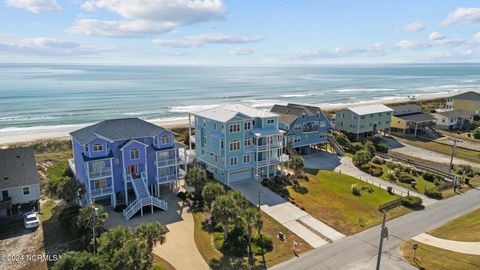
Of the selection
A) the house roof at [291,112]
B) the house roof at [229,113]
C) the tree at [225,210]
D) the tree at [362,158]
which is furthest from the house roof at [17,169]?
the tree at [362,158]

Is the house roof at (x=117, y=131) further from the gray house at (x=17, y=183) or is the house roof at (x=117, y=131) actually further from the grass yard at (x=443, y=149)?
the grass yard at (x=443, y=149)

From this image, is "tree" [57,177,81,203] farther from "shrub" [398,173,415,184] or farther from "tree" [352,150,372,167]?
"shrub" [398,173,415,184]

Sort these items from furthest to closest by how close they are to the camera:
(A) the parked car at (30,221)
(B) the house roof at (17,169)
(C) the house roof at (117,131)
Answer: (C) the house roof at (117,131) < (B) the house roof at (17,169) < (A) the parked car at (30,221)

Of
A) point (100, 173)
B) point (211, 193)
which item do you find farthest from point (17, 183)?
point (211, 193)

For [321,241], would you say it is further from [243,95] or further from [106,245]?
[243,95]

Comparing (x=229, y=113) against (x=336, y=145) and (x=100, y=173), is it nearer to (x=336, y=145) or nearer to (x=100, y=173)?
(x=100, y=173)

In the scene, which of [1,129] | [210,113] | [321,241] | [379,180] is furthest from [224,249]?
[1,129]

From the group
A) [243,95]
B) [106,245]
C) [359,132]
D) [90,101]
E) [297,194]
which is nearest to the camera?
[106,245]
